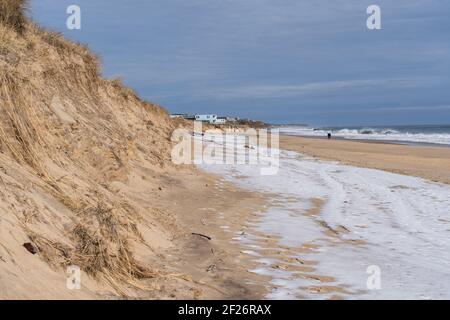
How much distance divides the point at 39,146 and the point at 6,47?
2.79m

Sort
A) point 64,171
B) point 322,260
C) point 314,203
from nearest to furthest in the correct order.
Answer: point 322,260
point 64,171
point 314,203

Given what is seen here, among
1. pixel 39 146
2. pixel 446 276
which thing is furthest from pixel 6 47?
pixel 446 276

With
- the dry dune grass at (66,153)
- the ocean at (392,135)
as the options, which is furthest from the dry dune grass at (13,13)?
the ocean at (392,135)

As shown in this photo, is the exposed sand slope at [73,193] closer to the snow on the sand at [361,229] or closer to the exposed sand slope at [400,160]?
the snow on the sand at [361,229]

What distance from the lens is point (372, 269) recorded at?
6570 millimetres

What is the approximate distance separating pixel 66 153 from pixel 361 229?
17.5ft

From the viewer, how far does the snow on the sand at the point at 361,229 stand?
598 centimetres

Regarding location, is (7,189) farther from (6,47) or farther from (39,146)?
(6,47)

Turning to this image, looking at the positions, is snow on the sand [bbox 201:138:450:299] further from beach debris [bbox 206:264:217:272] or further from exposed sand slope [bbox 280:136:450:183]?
exposed sand slope [bbox 280:136:450:183]

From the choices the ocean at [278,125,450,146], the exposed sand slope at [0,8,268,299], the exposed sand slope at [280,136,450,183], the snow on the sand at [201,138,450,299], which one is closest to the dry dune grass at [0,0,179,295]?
the exposed sand slope at [0,8,268,299]

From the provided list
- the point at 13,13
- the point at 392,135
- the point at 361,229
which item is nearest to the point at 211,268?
the point at 361,229

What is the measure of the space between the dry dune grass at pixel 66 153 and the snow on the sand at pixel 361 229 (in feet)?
6.33

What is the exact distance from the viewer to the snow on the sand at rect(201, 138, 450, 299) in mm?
5980

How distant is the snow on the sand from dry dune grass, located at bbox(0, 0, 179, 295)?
1.93 metres
